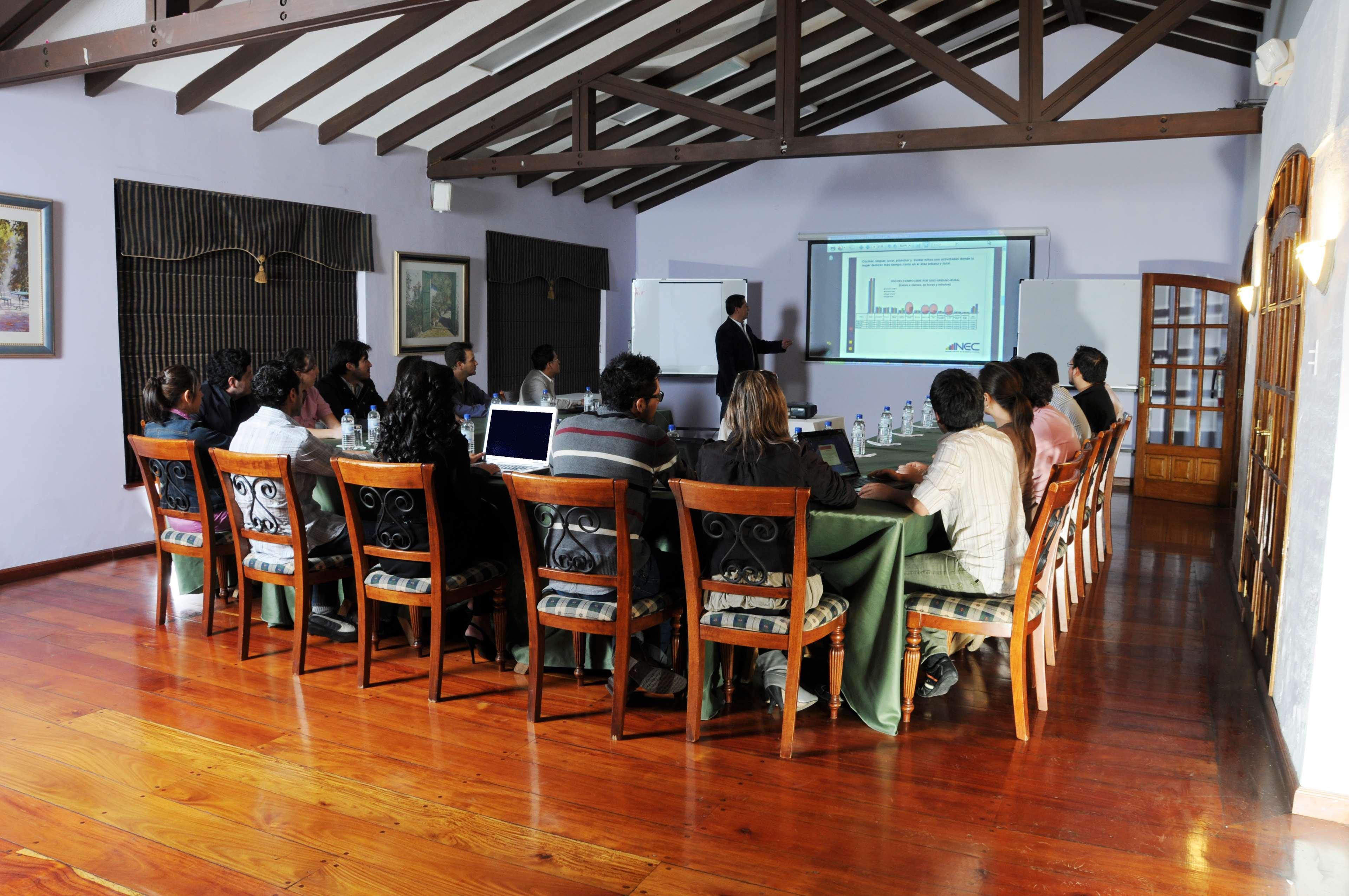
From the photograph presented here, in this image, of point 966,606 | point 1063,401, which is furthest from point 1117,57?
point 966,606

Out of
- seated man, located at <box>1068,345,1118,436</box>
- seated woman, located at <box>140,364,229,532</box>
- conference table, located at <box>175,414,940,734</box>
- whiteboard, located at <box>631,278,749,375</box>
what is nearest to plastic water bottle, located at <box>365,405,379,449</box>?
seated woman, located at <box>140,364,229,532</box>

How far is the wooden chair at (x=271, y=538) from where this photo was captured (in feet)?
11.5

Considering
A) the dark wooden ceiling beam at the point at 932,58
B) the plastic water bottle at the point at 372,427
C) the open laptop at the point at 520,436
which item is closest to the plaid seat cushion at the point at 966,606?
the open laptop at the point at 520,436

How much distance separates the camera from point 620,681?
3076 millimetres

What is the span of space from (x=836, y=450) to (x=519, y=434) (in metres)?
1.37

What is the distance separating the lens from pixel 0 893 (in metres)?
2.25

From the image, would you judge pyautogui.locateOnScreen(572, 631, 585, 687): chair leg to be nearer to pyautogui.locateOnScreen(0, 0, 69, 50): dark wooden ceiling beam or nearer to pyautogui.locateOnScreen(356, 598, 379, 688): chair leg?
pyautogui.locateOnScreen(356, 598, 379, 688): chair leg

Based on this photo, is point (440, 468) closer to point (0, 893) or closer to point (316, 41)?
point (0, 893)

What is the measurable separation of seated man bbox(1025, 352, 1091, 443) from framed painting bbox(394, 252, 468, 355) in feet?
14.0

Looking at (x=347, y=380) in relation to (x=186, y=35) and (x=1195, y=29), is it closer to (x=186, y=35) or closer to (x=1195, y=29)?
(x=186, y=35)

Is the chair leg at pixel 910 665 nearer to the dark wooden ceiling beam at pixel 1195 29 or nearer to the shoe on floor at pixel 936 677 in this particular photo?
the shoe on floor at pixel 936 677

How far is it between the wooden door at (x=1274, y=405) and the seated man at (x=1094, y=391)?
3.02 feet

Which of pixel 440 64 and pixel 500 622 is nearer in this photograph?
pixel 500 622

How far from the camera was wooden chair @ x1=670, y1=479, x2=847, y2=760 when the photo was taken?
2781mm
